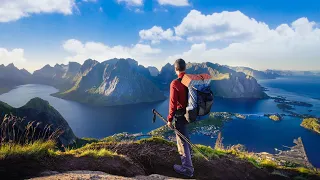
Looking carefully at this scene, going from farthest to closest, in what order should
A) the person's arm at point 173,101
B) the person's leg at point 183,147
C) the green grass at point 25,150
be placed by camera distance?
the person's leg at point 183,147 → the person's arm at point 173,101 → the green grass at point 25,150

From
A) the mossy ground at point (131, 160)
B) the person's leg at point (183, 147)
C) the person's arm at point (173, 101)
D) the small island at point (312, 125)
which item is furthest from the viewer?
the small island at point (312, 125)

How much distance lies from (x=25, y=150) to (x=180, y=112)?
4495 mm

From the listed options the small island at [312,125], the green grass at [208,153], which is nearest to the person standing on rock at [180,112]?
the green grass at [208,153]

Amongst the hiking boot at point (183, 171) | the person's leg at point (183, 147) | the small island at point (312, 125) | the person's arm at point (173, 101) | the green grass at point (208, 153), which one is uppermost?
the person's arm at point (173, 101)

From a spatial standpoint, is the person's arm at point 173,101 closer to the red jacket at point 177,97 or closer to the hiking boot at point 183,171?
the red jacket at point 177,97

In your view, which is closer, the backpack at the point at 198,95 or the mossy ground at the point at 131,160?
the mossy ground at the point at 131,160

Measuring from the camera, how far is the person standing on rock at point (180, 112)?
739cm

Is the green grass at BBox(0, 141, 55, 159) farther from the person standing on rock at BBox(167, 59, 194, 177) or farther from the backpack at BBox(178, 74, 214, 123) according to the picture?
the backpack at BBox(178, 74, 214, 123)

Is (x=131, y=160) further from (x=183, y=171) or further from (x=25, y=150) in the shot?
(x=25, y=150)

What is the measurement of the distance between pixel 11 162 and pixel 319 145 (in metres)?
141

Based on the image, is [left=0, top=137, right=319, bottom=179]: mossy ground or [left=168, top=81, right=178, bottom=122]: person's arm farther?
[left=168, top=81, right=178, bottom=122]: person's arm

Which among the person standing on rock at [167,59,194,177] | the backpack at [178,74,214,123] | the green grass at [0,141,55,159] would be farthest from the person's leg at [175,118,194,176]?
the green grass at [0,141,55,159]

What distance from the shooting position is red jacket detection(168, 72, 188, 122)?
7.37 meters

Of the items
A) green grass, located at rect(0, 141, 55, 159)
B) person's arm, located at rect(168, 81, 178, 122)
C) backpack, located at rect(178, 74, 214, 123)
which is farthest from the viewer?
person's arm, located at rect(168, 81, 178, 122)
